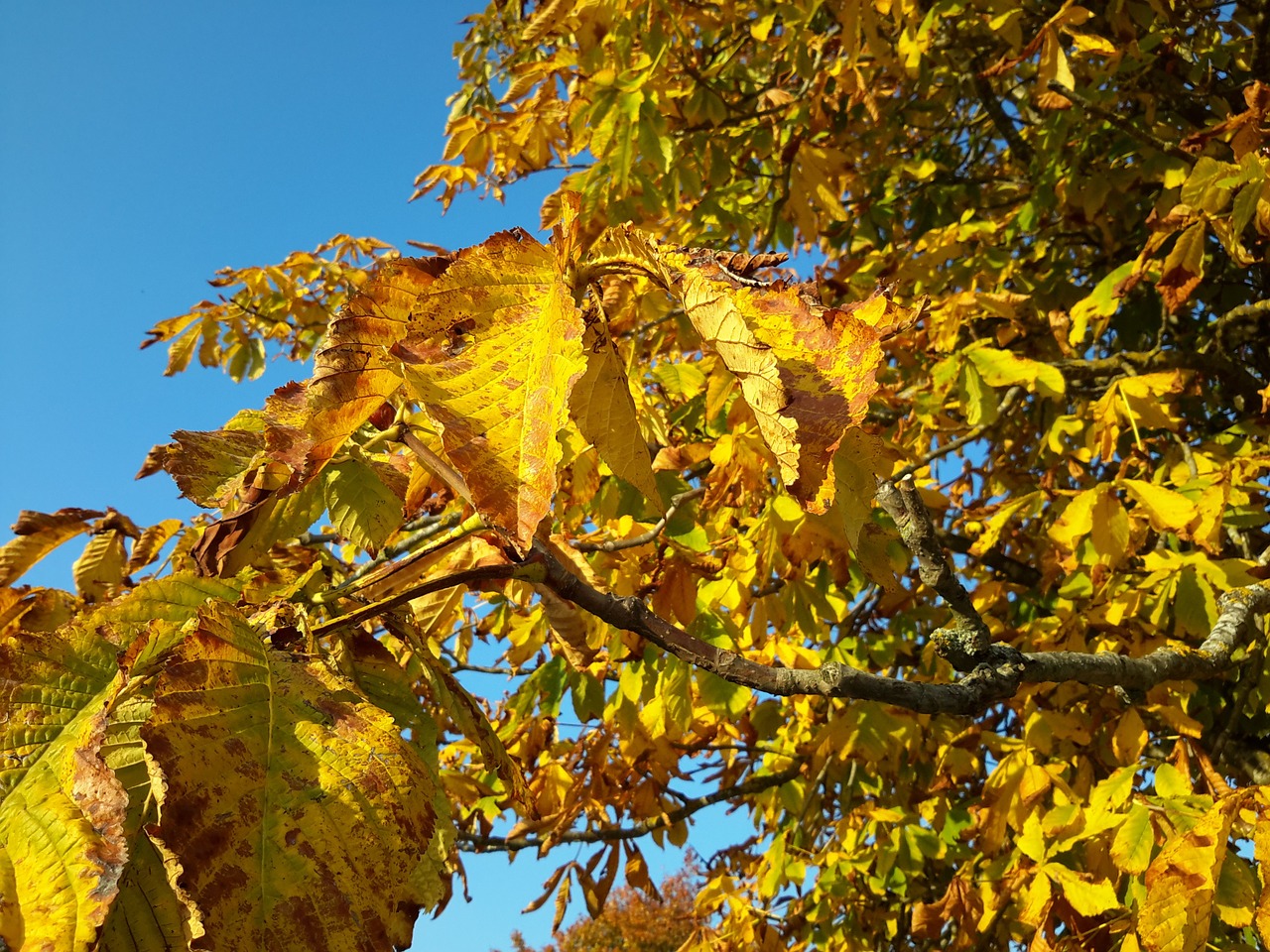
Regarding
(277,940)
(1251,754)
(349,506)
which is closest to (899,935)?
(1251,754)

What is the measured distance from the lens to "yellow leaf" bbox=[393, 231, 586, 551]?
611mm

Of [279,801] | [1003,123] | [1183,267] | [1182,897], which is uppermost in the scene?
[1003,123]

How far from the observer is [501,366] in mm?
682

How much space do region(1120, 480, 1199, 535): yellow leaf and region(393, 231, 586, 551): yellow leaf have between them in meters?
2.01

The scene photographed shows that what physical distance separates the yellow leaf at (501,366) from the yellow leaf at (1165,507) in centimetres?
201

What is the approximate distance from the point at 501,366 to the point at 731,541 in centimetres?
189

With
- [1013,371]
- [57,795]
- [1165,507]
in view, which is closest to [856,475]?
[57,795]

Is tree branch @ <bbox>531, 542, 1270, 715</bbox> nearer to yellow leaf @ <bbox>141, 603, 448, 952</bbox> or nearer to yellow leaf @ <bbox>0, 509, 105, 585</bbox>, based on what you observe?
yellow leaf @ <bbox>141, 603, 448, 952</bbox>

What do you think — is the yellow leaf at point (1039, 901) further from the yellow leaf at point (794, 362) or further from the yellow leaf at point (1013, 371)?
the yellow leaf at point (794, 362)

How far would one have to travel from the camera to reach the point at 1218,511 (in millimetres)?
2189

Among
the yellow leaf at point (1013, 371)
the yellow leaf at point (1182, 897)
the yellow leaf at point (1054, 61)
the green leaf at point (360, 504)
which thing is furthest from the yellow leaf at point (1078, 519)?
the green leaf at point (360, 504)

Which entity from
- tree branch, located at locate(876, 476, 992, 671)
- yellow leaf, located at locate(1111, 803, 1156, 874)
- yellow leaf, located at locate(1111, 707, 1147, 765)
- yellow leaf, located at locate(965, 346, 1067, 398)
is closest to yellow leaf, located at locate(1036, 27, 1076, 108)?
yellow leaf, located at locate(965, 346, 1067, 398)

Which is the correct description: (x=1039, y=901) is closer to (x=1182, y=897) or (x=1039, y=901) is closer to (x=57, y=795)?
(x=1182, y=897)

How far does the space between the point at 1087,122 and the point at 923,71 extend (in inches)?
27.5
